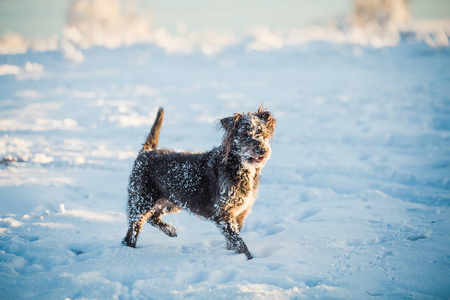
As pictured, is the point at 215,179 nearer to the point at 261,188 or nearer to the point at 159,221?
the point at 159,221

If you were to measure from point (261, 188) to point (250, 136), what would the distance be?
2.45 meters

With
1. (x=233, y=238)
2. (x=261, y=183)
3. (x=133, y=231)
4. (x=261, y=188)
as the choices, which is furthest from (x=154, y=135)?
(x=261, y=183)

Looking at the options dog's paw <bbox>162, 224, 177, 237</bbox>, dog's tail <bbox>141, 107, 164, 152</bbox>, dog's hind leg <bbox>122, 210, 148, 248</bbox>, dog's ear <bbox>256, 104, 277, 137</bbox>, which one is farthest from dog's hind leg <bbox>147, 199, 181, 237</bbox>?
dog's ear <bbox>256, 104, 277, 137</bbox>

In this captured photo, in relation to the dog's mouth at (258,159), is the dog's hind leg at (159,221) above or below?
below

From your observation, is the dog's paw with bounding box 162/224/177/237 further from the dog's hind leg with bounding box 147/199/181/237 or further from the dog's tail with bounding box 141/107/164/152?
the dog's tail with bounding box 141/107/164/152

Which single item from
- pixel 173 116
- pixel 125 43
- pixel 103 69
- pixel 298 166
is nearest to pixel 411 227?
pixel 298 166

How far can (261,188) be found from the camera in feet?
19.0

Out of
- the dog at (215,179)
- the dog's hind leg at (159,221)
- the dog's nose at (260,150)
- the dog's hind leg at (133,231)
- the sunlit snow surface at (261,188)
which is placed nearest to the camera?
the sunlit snow surface at (261,188)

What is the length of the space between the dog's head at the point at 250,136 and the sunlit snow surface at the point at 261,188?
110cm

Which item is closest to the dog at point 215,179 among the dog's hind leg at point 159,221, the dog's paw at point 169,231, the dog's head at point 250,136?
the dog's head at point 250,136

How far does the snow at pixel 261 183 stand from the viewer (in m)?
2.99

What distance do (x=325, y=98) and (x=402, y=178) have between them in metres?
6.18

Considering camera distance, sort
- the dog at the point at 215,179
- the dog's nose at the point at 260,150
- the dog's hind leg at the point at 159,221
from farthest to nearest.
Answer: the dog's hind leg at the point at 159,221, the dog at the point at 215,179, the dog's nose at the point at 260,150

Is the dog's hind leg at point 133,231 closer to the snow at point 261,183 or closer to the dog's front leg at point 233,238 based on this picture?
the snow at point 261,183
